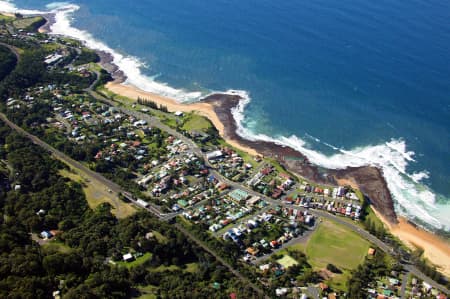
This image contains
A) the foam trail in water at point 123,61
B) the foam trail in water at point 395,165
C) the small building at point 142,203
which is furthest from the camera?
the foam trail in water at point 123,61

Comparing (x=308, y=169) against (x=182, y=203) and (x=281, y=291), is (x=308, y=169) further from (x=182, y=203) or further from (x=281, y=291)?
(x=281, y=291)

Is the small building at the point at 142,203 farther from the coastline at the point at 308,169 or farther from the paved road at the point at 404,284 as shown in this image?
the paved road at the point at 404,284

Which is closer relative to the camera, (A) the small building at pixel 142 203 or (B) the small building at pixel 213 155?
(A) the small building at pixel 142 203

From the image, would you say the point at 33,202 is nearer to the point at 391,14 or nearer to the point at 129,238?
the point at 129,238

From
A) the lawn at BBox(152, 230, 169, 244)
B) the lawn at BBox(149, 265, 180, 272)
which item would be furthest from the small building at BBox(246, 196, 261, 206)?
the lawn at BBox(149, 265, 180, 272)

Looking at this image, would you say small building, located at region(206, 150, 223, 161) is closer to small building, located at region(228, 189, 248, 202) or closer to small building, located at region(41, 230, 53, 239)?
small building, located at region(228, 189, 248, 202)

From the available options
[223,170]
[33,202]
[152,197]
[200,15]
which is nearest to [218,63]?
[200,15]

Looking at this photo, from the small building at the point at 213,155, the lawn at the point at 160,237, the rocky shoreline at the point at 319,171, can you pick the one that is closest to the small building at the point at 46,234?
the lawn at the point at 160,237

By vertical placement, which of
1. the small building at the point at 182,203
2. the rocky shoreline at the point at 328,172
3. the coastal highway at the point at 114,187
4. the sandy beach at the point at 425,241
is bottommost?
the coastal highway at the point at 114,187
